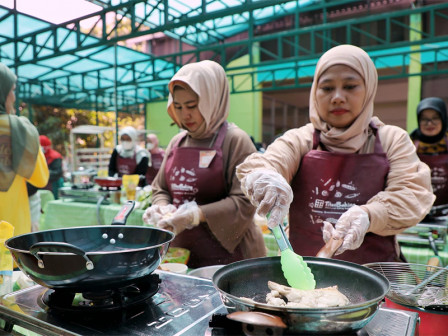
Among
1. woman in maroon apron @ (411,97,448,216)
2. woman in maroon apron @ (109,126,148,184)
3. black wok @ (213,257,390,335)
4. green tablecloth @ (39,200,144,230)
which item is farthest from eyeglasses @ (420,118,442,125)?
woman in maroon apron @ (109,126,148,184)

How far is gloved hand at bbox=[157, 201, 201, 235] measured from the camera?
5.17 ft

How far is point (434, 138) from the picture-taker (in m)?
3.18

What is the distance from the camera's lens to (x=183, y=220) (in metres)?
1.59

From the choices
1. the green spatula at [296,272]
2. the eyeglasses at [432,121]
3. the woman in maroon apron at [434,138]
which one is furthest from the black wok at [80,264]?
the eyeglasses at [432,121]

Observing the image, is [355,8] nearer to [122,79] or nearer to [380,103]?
[380,103]

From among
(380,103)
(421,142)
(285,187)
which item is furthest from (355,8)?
(285,187)

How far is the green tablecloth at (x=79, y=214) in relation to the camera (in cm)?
324

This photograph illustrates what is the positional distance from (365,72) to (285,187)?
0.68 m

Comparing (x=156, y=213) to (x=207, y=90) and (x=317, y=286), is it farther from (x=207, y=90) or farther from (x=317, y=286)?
(x=317, y=286)

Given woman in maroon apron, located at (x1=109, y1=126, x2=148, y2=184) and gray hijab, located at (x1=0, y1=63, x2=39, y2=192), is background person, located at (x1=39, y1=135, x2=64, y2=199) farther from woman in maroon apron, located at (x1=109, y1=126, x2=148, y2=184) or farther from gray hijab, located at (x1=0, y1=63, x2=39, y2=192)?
gray hijab, located at (x1=0, y1=63, x2=39, y2=192)

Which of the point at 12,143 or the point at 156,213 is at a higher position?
the point at 12,143

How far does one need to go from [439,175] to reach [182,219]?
2.53m

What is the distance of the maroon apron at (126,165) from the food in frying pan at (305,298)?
423 centimetres

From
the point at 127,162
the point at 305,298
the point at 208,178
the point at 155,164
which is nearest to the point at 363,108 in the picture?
the point at 208,178
